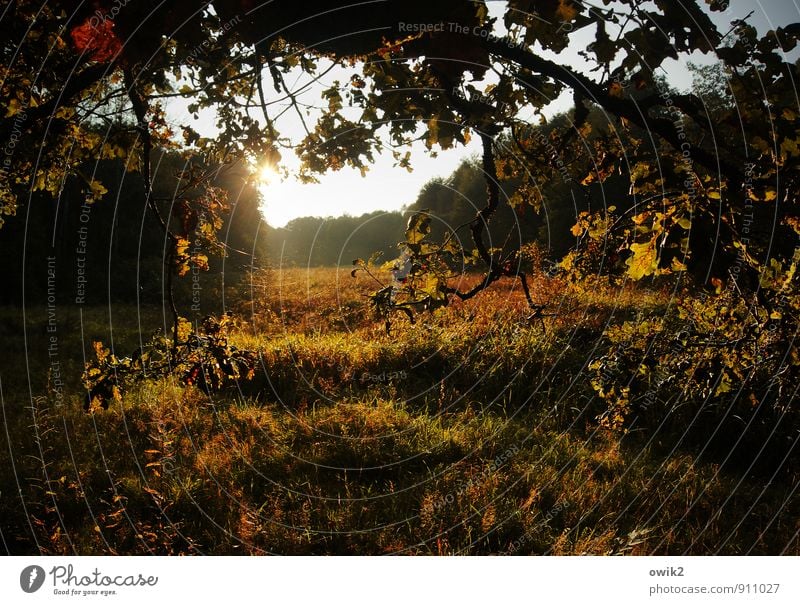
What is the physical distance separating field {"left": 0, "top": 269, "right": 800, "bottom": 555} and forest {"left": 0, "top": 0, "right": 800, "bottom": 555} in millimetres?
36

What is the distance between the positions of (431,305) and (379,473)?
3.16 metres

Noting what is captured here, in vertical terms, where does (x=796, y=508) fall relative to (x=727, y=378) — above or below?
below

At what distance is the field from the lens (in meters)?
4.12

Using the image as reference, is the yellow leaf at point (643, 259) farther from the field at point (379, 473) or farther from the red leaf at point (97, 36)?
the red leaf at point (97, 36)

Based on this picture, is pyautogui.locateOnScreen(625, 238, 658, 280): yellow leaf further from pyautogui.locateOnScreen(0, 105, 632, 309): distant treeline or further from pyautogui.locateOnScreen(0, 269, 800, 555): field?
pyautogui.locateOnScreen(0, 105, 632, 309): distant treeline

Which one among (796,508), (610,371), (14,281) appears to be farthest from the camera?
(14,281)

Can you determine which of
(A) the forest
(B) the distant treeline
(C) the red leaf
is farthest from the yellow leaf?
(B) the distant treeline

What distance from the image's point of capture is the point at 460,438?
5840 mm

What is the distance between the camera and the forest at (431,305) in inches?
90.9

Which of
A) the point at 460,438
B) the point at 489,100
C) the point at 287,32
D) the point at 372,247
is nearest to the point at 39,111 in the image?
the point at 287,32

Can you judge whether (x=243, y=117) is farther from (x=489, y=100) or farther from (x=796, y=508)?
(x=796, y=508)

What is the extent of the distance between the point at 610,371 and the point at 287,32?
2662 mm

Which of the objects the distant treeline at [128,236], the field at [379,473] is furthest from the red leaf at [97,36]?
the distant treeline at [128,236]

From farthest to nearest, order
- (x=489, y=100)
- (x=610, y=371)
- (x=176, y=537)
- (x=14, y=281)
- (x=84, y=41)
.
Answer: (x=14, y=281)
(x=176, y=537)
(x=489, y=100)
(x=610, y=371)
(x=84, y=41)
